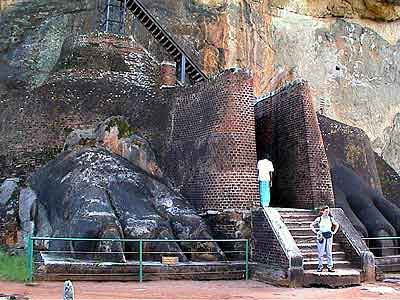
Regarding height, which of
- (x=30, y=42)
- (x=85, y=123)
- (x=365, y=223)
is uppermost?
(x=30, y=42)

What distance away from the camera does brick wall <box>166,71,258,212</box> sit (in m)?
15.6

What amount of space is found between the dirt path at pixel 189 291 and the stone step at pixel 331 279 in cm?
23

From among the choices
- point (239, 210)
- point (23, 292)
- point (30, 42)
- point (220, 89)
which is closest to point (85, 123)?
point (220, 89)

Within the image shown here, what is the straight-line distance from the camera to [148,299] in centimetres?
1055

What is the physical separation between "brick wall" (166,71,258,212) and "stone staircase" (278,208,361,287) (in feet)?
3.95

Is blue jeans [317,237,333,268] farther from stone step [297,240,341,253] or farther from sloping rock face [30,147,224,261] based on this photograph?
sloping rock face [30,147,224,261]

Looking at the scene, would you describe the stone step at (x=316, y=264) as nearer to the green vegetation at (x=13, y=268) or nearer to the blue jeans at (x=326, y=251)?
the blue jeans at (x=326, y=251)

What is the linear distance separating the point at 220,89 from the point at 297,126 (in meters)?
2.25

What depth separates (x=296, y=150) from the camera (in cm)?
1653

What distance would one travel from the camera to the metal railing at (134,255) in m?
12.8

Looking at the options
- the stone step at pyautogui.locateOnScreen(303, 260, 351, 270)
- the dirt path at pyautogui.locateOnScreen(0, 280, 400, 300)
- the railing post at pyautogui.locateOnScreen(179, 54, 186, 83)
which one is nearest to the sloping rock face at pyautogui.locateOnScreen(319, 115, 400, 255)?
the stone step at pyautogui.locateOnScreen(303, 260, 351, 270)

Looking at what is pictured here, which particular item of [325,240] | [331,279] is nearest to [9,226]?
[325,240]

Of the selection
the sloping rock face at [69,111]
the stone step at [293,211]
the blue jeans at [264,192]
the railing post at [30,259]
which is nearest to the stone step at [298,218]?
the stone step at [293,211]

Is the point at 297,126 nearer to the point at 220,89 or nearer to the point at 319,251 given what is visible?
the point at 220,89
